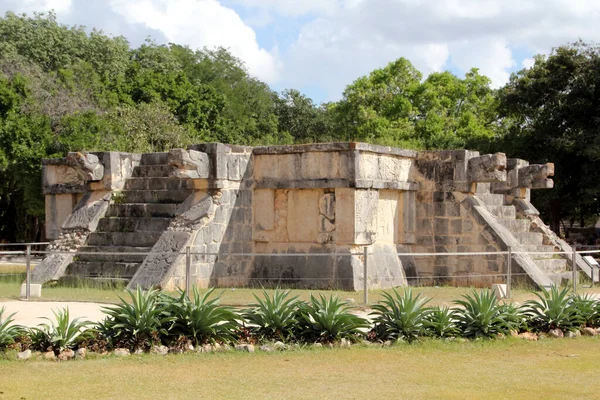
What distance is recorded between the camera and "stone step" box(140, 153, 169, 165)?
16531mm

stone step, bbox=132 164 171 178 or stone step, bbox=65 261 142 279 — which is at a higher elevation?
stone step, bbox=132 164 171 178

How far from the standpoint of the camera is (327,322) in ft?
29.1

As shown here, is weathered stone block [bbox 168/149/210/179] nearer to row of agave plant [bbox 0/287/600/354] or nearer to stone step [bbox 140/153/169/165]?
stone step [bbox 140/153/169/165]

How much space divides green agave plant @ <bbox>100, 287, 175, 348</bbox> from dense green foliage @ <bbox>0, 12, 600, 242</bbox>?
10.0m

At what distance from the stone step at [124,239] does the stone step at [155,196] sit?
0.92 meters

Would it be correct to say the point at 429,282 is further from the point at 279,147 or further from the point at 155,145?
the point at 155,145

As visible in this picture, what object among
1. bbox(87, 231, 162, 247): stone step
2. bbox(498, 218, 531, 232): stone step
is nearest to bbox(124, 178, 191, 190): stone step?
bbox(87, 231, 162, 247): stone step

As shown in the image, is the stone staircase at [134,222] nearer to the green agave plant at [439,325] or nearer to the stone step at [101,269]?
the stone step at [101,269]

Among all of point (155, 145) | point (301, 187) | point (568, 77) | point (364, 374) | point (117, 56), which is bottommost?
point (364, 374)

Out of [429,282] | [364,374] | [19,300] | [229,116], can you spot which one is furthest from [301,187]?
[229,116]

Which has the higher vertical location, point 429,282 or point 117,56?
point 117,56

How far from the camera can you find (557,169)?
86.2ft

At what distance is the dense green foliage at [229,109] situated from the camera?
25.9 metres

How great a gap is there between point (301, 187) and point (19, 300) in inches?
203
